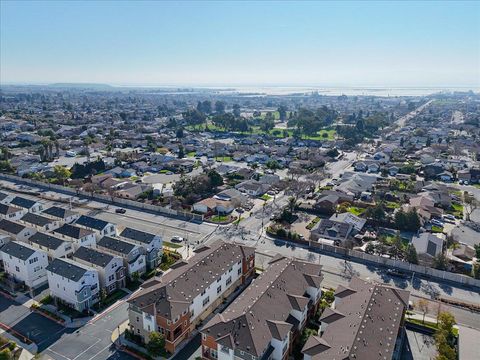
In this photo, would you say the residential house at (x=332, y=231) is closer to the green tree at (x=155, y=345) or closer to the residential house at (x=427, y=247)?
the residential house at (x=427, y=247)

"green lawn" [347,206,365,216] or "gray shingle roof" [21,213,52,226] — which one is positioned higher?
"gray shingle roof" [21,213,52,226]

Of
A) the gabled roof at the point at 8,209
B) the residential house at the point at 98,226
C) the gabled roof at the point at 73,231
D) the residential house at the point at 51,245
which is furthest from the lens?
the gabled roof at the point at 8,209

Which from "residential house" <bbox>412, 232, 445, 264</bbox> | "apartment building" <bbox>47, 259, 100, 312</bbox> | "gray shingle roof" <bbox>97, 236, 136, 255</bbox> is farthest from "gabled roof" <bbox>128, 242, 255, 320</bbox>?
"residential house" <bbox>412, 232, 445, 264</bbox>

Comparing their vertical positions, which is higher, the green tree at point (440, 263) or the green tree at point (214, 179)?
the green tree at point (214, 179)

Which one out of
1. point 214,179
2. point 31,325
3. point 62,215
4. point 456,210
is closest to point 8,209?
point 62,215

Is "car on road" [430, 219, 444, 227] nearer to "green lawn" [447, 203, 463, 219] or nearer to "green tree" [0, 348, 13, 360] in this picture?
"green lawn" [447, 203, 463, 219]

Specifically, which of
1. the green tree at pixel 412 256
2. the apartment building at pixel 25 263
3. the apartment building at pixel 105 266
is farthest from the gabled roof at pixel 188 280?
the green tree at pixel 412 256

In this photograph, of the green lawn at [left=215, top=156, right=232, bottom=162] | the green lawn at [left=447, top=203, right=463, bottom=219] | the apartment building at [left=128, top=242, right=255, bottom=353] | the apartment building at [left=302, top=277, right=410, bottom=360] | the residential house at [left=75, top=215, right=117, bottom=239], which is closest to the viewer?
the apartment building at [left=302, top=277, right=410, bottom=360]

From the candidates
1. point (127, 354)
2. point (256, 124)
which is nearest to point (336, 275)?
point (127, 354)
